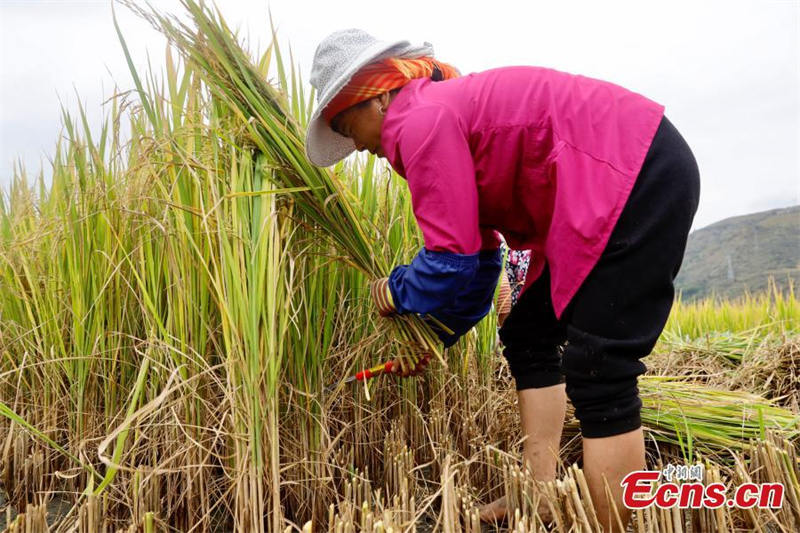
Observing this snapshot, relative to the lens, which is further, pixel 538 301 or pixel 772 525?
pixel 538 301

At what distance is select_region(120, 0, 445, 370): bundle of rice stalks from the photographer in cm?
145

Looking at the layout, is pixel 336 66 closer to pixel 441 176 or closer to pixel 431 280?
pixel 441 176

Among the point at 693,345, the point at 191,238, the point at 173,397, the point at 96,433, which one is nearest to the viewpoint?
the point at 191,238

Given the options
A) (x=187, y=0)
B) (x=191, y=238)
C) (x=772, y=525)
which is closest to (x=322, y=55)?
(x=187, y=0)

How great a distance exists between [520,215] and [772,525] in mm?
925

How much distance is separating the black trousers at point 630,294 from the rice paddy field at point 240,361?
0.57ft

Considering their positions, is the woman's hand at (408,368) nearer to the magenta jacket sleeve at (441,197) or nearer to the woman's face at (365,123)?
the magenta jacket sleeve at (441,197)

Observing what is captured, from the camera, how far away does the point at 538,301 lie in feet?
5.41

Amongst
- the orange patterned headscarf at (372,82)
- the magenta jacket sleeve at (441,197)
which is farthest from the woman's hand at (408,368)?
the orange patterned headscarf at (372,82)

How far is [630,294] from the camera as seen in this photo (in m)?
1.24

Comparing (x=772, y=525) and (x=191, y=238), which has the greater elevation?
(x=191, y=238)

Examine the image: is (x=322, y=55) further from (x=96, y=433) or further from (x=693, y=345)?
(x=693, y=345)

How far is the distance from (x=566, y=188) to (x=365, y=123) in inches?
19.7

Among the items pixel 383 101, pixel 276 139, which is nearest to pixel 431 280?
pixel 383 101
